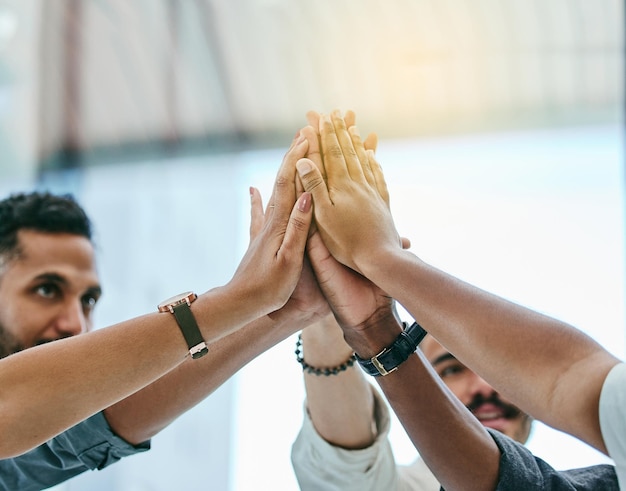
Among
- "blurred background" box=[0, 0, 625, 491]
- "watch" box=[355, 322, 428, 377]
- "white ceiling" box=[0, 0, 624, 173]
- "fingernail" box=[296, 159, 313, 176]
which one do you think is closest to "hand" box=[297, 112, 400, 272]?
"fingernail" box=[296, 159, 313, 176]

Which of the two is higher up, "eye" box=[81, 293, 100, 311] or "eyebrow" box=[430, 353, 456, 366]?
"eye" box=[81, 293, 100, 311]

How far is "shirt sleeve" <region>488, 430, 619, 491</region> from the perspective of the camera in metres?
0.95

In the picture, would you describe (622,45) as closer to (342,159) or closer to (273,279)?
(342,159)

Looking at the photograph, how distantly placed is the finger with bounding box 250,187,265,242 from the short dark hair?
44 centimetres

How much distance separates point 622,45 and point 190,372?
1.91 meters

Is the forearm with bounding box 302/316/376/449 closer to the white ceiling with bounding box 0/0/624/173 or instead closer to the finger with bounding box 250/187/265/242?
the finger with bounding box 250/187/265/242

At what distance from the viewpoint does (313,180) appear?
118cm

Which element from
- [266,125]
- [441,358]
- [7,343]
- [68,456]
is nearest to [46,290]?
[7,343]

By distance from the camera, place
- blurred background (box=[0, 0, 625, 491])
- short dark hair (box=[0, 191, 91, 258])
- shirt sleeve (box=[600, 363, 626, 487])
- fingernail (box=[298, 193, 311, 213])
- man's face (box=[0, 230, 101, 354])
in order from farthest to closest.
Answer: blurred background (box=[0, 0, 625, 491]) < short dark hair (box=[0, 191, 91, 258]) < man's face (box=[0, 230, 101, 354]) < fingernail (box=[298, 193, 311, 213]) < shirt sleeve (box=[600, 363, 626, 487])

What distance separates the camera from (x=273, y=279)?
42.7 inches

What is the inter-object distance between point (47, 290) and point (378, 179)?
0.66 meters

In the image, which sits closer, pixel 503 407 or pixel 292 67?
pixel 503 407

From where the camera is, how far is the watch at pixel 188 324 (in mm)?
949

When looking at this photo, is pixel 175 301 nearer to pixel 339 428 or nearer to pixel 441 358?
pixel 339 428
